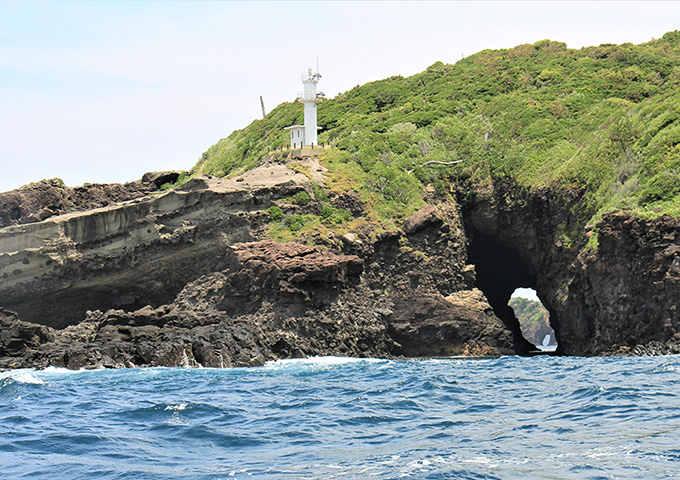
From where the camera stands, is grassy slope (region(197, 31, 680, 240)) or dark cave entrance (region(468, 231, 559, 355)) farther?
dark cave entrance (region(468, 231, 559, 355))

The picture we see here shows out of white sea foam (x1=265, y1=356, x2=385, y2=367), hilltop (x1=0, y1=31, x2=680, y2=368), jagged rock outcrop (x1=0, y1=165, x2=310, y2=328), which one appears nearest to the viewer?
white sea foam (x1=265, y1=356, x2=385, y2=367)

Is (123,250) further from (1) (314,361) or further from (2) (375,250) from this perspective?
(1) (314,361)

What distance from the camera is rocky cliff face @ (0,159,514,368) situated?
4619 centimetres

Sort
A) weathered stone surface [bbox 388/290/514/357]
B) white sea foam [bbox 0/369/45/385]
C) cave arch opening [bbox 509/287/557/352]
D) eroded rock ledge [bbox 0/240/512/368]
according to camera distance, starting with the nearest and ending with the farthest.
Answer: white sea foam [bbox 0/369/45/385], eroded rock ledge [bbox 0/240/512/368], weathered stone surface [bbox 388/290/514/357], cave arch opening [bbox 509/287/557/352]

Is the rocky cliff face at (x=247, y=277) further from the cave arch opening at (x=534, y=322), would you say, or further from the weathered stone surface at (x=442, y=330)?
the cave arch opening at (x=534, y=322)

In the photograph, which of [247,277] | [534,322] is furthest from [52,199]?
[534,322]

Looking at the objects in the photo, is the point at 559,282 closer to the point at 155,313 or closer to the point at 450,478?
the point at 155,313

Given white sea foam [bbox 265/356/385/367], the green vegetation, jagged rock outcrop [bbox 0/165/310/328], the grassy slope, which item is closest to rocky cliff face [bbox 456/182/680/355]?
the grassy slope

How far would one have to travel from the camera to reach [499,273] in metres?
63.1

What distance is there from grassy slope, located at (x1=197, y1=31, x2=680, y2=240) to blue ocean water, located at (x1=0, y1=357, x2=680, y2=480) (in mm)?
27207

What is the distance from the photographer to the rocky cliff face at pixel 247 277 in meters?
46.2

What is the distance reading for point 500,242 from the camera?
5966 centimetres

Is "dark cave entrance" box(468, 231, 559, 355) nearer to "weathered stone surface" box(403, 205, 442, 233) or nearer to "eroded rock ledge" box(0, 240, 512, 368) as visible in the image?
"weathered stone surface" box(403, 205, 442, 233)

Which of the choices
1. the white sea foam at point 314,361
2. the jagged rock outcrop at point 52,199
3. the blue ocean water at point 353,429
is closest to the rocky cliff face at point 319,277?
the white sea foam at point 314,361
